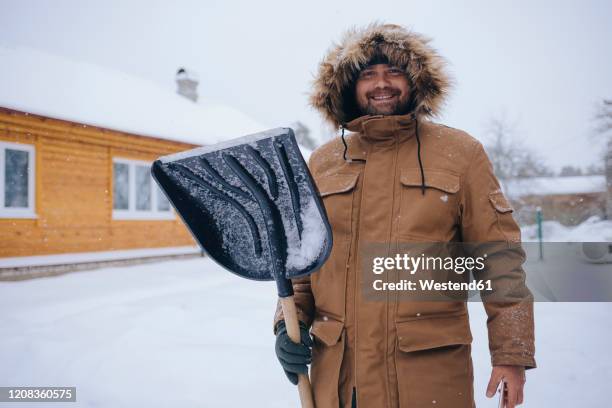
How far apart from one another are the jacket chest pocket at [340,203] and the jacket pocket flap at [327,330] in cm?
31

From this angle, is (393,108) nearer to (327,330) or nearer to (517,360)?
(327,330)

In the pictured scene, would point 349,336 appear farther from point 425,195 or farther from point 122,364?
point 122,364

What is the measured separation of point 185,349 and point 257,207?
3.20 meters

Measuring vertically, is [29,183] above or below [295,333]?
above

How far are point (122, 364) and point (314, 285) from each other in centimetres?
301

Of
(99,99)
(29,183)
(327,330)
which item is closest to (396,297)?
(327,330)

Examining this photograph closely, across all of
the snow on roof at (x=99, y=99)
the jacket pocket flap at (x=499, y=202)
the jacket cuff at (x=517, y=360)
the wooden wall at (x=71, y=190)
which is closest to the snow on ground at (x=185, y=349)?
the wooden wall at (x=71, y=190)

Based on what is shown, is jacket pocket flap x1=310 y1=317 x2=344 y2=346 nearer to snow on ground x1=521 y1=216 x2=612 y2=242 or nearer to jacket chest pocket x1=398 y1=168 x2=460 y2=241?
jacket chest pocket x1=398 y1=168 x2=460 y2=241

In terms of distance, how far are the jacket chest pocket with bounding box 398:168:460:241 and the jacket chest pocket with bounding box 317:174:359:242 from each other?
0.66ft

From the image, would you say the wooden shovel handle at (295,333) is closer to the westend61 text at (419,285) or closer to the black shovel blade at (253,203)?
the black shovel blade at (253,203)

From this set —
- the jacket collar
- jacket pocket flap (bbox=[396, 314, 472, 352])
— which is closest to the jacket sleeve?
jacket pocket flap (bbox=[396, 314, 472, 352])

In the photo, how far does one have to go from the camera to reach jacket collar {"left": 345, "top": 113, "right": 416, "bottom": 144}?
5.65ft

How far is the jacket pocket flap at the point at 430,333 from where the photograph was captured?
1490 mm

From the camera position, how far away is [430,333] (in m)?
1.51
